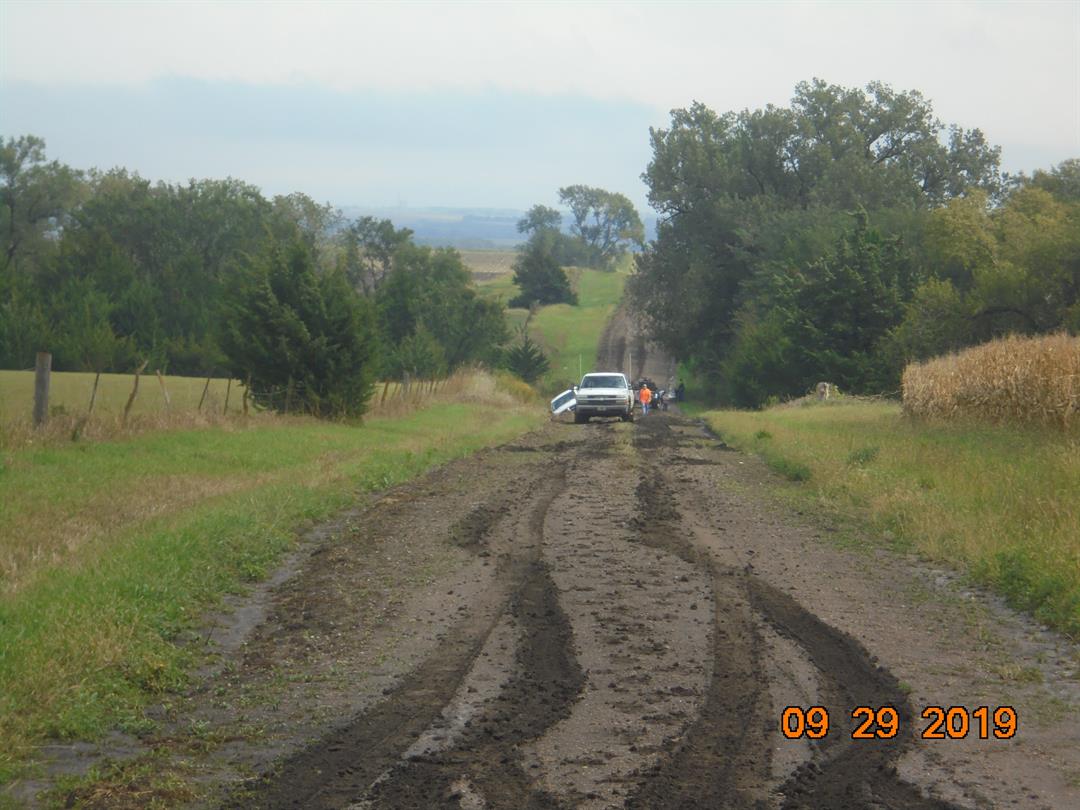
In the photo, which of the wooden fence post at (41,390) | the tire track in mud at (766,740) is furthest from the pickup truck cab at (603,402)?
the tire track in mud at (766,740)

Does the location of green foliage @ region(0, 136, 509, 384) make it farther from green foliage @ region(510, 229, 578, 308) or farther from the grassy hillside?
green foliage @ region(510, 229, 578, 308)

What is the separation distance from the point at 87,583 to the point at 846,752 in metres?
6.87

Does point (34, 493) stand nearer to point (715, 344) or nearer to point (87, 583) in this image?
point (87, 583)

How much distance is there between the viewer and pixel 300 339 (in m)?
32.9

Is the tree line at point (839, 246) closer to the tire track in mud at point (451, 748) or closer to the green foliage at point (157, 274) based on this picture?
the green foliage at point (157, 274)

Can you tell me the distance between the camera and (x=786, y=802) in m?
5.73

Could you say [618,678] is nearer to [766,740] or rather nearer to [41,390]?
[766,740]

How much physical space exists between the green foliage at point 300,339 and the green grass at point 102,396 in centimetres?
152

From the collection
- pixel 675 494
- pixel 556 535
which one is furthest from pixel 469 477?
pixel 556 535

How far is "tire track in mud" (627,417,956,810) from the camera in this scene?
580 cm

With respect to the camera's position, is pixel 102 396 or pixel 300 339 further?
pixel 102 396

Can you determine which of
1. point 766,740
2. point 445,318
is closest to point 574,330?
point 445,318
